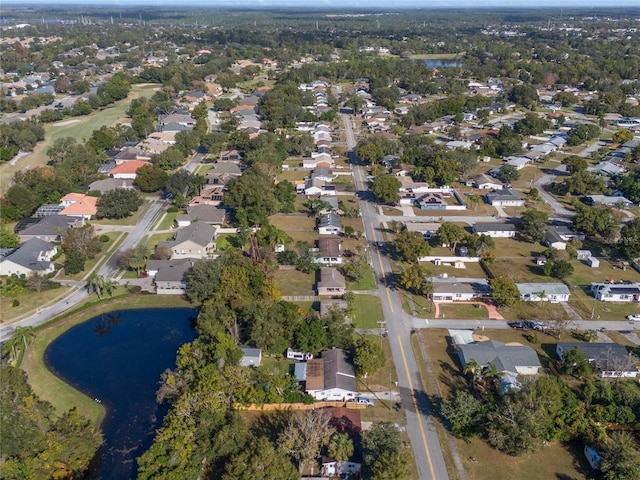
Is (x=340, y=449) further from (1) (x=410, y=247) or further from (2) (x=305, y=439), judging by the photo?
(1) (x=410, y=247)

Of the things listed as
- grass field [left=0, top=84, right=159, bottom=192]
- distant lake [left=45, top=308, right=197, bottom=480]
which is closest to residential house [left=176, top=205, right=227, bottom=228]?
distant lake [left=45, top=308, right=197, bottom=480]

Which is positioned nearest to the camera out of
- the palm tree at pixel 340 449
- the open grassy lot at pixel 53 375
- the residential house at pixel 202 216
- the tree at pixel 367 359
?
the palm tree at pixel 340 449

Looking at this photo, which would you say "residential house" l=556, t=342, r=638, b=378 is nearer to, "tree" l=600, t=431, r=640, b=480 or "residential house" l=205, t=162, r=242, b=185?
"tree" l=600, t=431, r=640, b=480

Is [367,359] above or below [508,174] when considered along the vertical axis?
above

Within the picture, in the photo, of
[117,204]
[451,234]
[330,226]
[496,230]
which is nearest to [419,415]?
[451,234]

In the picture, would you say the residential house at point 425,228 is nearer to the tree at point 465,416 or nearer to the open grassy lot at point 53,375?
the open grassy lot at point 53,375

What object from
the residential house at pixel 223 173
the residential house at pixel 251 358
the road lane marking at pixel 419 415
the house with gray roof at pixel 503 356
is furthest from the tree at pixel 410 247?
the residential house at pixel 223 173
